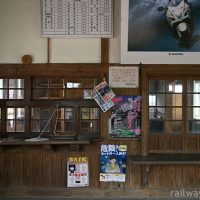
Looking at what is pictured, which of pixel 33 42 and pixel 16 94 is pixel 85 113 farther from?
pixel 33 42

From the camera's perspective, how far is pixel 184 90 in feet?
20.6

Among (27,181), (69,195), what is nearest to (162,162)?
(69,195)

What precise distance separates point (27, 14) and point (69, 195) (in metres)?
3.43

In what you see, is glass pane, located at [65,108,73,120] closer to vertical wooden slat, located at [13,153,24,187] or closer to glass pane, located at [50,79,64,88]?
glass pane, located at [50,79,64,88]

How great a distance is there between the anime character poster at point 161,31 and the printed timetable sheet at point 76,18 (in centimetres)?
35

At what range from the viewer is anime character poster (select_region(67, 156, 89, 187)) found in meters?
6.21

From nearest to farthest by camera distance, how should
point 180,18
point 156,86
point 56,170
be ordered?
point 180,18 < point 56,170 < point 156,86

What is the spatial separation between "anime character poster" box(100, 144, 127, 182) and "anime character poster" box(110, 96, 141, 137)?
0.26 metres

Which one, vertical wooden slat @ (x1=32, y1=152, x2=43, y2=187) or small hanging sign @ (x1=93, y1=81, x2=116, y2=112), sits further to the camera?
vertical wooden slat @ (x1=32, y1=152, x2=43, y2=187)

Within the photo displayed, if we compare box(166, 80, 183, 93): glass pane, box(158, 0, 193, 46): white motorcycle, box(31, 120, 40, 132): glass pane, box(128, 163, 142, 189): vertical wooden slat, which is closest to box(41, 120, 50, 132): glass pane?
box(31, 120, 40, 132): glass pane

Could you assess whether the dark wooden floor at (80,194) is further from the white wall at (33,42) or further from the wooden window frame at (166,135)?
the white wall at (33,42)

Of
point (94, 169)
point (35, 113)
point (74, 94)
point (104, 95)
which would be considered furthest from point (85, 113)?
point (94, 169)

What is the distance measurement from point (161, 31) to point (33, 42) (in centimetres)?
235

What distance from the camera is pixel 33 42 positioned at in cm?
626
